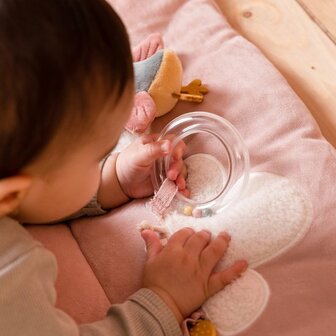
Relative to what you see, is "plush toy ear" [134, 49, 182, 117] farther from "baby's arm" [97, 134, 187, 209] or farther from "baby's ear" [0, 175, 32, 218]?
"baby's ear" [0, 175, 32, 218]

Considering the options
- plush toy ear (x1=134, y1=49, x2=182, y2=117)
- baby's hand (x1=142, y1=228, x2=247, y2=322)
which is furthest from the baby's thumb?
plush toy ear (x1=134, y1=49, x2=182, y2=117)

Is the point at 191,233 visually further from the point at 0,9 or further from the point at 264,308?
the point at 0,9

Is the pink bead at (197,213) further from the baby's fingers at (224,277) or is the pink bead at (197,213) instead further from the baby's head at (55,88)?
the baby's head at (55,88)

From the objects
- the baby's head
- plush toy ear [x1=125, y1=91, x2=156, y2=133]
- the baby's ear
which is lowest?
plush toy ear [x1=125, y1=91, x2=156, y2=133]

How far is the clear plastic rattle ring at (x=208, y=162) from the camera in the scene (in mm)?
→ 838

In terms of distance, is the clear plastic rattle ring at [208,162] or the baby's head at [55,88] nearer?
the baby's head at [55,88]

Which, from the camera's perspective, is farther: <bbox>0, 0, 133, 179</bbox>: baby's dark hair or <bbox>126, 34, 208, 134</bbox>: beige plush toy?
<bbox>126, 34, 208, 134</bbox>: beige plush toy

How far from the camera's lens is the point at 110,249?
2.67 feet

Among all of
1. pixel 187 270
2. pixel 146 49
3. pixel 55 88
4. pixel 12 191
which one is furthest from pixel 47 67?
pixel 146 49

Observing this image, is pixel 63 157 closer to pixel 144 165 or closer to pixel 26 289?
pixel 26 289

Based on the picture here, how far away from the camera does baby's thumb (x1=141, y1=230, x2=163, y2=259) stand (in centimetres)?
78

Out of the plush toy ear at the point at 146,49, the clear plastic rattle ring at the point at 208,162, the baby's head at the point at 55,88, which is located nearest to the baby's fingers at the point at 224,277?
the clear plastic rattle ring at the point at 208,162

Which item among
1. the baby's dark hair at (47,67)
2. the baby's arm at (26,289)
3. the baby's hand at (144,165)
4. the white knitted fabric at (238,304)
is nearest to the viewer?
the baby's dark hair at (47,67)

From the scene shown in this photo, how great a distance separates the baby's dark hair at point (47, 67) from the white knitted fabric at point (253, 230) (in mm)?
328
